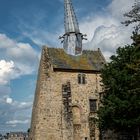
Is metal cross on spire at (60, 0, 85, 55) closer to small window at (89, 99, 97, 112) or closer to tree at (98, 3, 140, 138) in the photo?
Answer: small window at (89, 99, 97, 112)

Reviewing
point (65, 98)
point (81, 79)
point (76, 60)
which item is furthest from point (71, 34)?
point (65, 98)

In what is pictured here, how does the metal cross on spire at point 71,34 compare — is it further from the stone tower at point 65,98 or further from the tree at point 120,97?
the tree at point 120,97

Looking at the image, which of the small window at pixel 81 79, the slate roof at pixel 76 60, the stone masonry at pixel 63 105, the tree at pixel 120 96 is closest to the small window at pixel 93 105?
the stone masonry at pixel 63 105

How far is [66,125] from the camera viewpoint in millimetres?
48281

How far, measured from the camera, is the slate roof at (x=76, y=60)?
51594 mm

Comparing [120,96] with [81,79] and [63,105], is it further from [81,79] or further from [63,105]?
[81,79]

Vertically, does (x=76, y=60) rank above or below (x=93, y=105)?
above

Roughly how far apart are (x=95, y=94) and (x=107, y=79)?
883cm

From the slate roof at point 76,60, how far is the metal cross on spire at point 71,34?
43.2 inches

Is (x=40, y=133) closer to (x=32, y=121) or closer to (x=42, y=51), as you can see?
(x=32, y=121)

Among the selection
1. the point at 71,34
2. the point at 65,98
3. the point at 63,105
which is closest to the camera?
the point at 63,105

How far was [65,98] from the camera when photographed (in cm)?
4972

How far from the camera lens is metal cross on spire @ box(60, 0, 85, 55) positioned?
182 feet

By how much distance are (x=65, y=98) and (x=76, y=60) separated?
6.87 m
